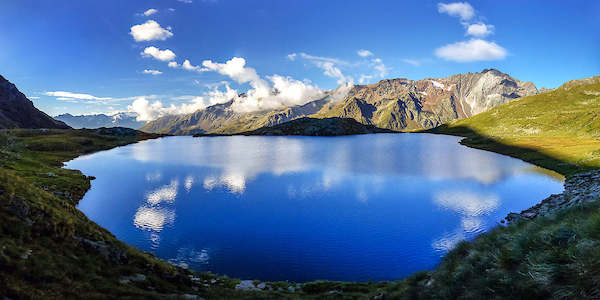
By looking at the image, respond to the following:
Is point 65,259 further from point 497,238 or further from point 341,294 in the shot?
point 497,238

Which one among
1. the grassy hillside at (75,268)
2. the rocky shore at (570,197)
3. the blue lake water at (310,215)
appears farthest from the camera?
the rocky shore at (570,197)

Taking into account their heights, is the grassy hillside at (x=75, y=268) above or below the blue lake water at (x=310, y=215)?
above

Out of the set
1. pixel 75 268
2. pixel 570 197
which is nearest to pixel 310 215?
pixel 75 268

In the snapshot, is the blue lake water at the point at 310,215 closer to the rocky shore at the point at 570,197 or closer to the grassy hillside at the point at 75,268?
the rocky shore at the point at 570,197

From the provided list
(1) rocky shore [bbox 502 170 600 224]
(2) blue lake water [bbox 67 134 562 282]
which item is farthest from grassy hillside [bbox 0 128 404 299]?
(1) rocky shore [bbox 502 170 600 224]

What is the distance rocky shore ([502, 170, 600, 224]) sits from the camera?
28938 millimetres

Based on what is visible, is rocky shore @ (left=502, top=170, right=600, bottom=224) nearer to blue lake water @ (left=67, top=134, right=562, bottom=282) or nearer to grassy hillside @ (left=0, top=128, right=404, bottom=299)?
blue lake water @ (left=67, top=134, right=562, bottom=282)

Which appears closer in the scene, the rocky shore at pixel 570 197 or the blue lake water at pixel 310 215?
the blue lake water at pixel 310 215

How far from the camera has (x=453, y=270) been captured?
13.3 meters

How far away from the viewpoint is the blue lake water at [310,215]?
86.2 feet

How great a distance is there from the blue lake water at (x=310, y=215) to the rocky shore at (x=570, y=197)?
208 centimetres

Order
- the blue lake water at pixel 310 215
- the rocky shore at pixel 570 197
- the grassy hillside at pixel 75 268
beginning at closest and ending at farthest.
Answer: the grassy hillside at pixel 75 268 < the blue lake water at pixel 310 215 < the rocky shore at pixel 570 197

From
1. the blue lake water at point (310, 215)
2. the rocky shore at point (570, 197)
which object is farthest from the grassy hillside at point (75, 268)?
the rocky shore at point (570, 197)

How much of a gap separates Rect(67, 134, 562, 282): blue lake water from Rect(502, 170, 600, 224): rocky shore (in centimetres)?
208
